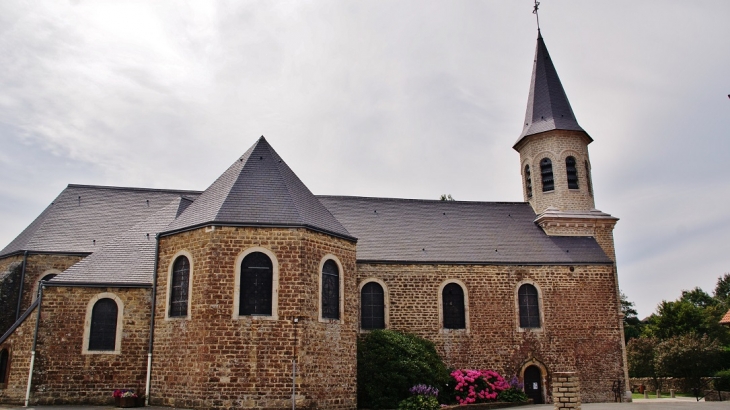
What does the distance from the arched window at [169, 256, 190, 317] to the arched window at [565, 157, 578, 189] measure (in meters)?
Answer: 17.6

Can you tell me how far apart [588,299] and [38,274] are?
20.6 meters

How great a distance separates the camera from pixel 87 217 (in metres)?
21.4

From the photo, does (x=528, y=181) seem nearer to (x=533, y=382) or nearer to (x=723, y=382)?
(x=533, y=382)

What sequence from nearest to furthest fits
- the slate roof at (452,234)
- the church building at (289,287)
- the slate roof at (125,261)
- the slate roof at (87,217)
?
the church building at (289,287), the slate roof at (125,261), the slate roof at (87,217), the slate roof at (452,234)

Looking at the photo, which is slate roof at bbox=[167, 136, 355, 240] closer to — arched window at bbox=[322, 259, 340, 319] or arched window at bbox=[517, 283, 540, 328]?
arched window at bbox=[322, 259, 340, 319]

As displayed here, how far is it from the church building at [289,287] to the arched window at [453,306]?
0.06m

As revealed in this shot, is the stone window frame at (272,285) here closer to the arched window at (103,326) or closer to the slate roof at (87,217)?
the arched window at (103,326)

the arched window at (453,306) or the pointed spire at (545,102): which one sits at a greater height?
the pointed spire at (545,102)

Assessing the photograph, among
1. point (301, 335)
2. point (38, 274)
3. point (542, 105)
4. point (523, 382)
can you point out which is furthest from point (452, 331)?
point (38, 274)

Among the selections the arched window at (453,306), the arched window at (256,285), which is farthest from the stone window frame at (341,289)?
the arched window at (453,306)

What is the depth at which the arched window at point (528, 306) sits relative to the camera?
20.9 m

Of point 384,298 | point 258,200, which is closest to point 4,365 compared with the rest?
point 258,200

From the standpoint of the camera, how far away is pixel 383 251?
68.3 ft

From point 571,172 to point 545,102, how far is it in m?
3.99
